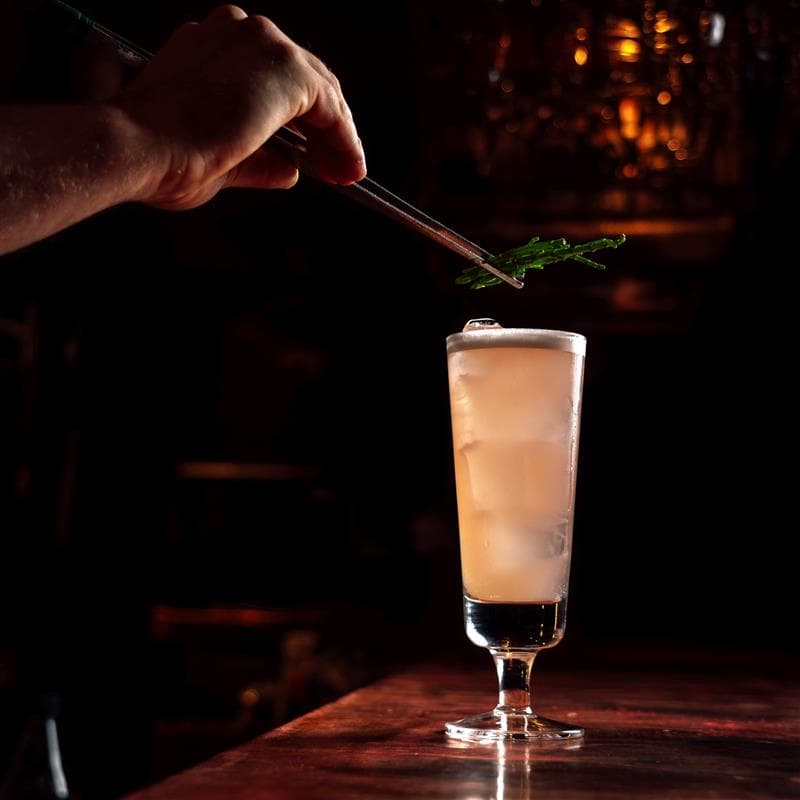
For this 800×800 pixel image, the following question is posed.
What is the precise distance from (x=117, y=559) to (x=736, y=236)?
133 inches

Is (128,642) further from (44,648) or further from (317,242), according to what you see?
(317,242)

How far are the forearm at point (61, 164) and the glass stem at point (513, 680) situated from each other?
61 centimetres

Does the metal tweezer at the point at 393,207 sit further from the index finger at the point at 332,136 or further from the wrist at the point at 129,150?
the wrist at the point at 129,150

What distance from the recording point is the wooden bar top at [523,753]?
31.9 inches

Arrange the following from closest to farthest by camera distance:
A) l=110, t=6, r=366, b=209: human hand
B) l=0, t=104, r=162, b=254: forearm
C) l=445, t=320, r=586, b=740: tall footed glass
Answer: l=0, t=104, r=162, b=254: forearm
l=110, t=6, r=366, b=209: human hand
l=445, t=320, r=586, b=740: tall footed glass

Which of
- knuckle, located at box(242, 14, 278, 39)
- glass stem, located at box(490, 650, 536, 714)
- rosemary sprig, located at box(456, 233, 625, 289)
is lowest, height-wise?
glass stem, located at box(490, 650, 536, 714)

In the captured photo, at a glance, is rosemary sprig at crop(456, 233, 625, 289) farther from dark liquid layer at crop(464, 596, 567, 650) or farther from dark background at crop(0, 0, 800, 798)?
dark background at crop(0, 0, 800, 798)

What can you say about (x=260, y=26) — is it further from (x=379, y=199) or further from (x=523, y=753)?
(x=523, y=753)

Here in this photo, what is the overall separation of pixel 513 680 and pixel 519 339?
37 centimetres

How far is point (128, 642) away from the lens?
17.2 feet

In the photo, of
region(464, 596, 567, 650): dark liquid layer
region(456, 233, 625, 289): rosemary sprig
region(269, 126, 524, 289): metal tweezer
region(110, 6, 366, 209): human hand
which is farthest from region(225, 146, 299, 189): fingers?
region(464, 596, 567, 650): dark liquid layer

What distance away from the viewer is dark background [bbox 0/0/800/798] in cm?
346

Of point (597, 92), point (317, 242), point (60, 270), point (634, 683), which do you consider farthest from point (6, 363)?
point (634, 683)

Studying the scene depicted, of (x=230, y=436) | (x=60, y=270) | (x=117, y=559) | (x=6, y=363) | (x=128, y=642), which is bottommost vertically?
(x=128, y=642)
